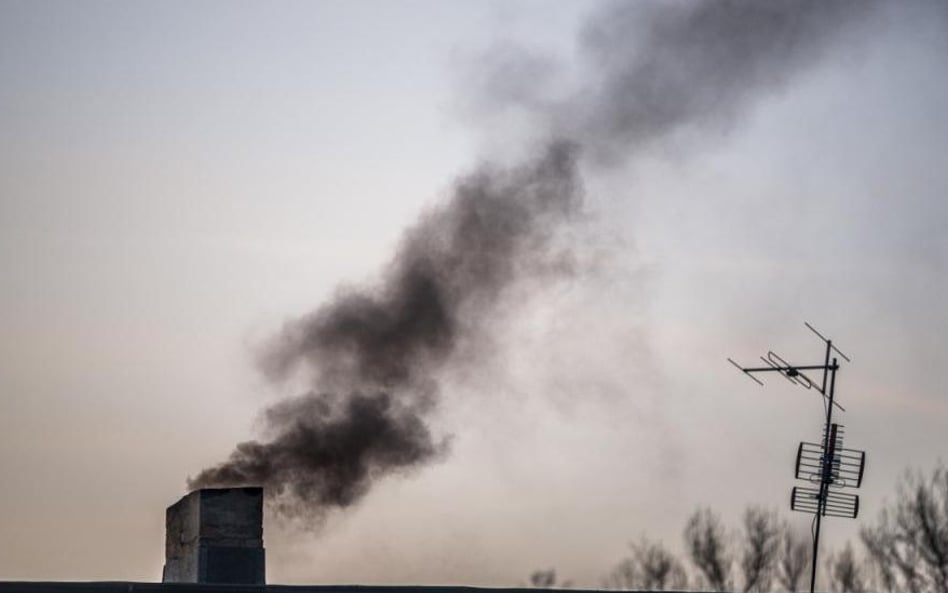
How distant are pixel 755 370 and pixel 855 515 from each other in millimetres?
3601

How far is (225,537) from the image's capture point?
42.1 meters

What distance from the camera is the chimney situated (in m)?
41.7

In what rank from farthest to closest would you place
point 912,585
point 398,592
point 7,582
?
point 912,585
point 398,592
point 7,582

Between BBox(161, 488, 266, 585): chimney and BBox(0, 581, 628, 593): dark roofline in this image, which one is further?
BBox(161, 488, 266, 585): chimney

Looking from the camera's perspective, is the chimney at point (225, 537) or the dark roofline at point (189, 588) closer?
the dark roofline at point (189, 588)

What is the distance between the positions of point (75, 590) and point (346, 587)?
5.19 meters

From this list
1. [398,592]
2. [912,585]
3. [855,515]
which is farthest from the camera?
[912,585]

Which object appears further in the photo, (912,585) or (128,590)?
(912,585)

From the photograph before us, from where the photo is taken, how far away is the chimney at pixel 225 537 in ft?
137

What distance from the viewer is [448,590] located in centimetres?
3356

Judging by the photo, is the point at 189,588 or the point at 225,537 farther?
the point at 225,537

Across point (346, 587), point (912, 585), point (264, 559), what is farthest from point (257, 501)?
point (912, 585)

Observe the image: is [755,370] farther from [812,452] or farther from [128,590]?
[128,590]

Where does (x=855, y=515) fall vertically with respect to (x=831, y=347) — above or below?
below
